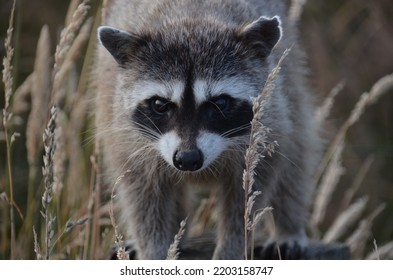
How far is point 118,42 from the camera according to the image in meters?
4.50

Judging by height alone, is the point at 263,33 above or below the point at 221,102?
above

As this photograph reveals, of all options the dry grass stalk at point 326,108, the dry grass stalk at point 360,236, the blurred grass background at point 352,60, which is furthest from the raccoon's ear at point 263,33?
the blurred grass background at point 352,60

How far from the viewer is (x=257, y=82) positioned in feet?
14.6

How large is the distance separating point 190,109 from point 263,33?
59cm

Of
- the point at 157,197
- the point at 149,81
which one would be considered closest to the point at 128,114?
the point at 149,81

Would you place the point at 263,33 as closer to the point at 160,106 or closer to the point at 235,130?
the point at 235,130

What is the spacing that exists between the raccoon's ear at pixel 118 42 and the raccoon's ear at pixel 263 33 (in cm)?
59

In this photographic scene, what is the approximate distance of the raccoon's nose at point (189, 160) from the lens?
404cm

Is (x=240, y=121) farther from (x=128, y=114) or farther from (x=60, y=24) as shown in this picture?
(x=60, y=24)

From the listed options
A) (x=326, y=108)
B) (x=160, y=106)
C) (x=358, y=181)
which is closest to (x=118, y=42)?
(x=160, y=106)

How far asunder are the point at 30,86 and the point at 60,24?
1.58 m

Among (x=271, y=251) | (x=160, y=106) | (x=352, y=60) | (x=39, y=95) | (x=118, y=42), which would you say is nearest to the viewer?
(x=160, y=106)

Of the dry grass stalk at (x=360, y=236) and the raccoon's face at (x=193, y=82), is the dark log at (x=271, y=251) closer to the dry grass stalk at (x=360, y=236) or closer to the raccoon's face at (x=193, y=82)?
the dry grass stalk at (x=360, y=236)

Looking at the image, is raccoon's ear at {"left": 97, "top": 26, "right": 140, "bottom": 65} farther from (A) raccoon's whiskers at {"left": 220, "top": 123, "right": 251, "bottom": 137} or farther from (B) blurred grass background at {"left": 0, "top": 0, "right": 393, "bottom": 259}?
(B) blurred grass background at {"left": 0, "top": 0, "right": 393, "bottom": 259}
